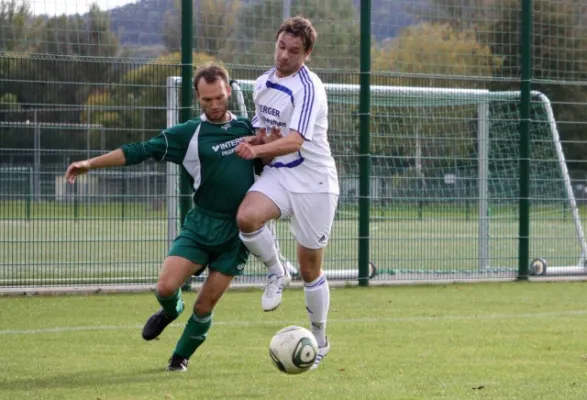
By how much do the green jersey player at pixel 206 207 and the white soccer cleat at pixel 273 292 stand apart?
0.86 ft

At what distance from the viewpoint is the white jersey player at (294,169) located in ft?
24.1

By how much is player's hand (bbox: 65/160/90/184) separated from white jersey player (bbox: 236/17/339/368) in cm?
105

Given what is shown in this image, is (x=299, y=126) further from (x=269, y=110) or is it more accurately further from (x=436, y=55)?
(x=436, y=55)

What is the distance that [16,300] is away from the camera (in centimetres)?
1198

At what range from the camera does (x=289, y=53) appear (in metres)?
7.42

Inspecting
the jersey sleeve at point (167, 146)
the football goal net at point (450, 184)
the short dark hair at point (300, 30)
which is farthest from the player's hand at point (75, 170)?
the football goal net at point (450, 184)

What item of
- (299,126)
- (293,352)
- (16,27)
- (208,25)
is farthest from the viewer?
(208,25)

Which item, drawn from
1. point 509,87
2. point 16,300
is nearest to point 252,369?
point 16,300

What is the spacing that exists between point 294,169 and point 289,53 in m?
0.78

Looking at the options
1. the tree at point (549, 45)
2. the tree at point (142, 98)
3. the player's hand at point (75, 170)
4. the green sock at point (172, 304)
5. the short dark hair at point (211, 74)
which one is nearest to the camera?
the player's hand at point (75, 170)

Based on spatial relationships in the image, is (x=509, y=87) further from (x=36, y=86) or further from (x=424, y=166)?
(x=36, y=86)

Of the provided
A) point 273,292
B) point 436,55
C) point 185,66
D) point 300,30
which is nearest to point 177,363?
point 273,292

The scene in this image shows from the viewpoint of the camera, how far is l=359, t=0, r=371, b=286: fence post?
1392cm

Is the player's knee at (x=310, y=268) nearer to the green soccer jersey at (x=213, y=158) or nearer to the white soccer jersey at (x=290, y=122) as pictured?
the white soccer jersey at (x=290, y=122)
